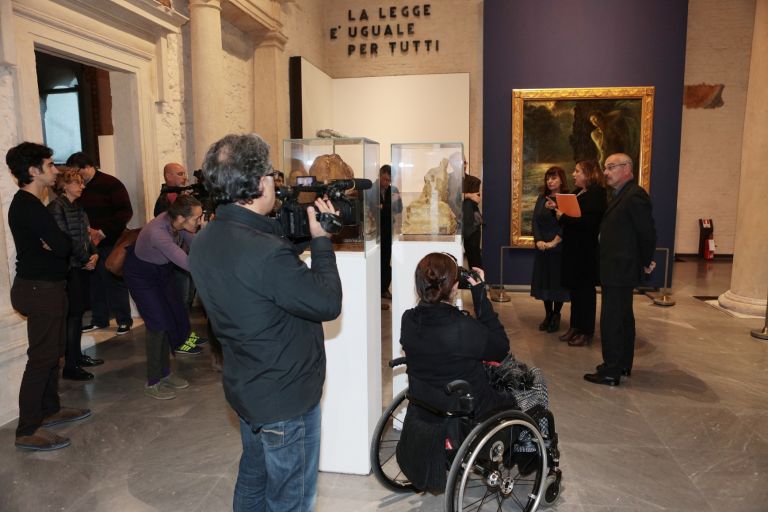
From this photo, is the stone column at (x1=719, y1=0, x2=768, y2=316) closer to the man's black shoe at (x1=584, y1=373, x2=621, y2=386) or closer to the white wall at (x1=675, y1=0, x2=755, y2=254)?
the man's black shoe at (x1=584, y1=373, x2=621, y2=386)

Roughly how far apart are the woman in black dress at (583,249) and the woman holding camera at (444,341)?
3.09 metres

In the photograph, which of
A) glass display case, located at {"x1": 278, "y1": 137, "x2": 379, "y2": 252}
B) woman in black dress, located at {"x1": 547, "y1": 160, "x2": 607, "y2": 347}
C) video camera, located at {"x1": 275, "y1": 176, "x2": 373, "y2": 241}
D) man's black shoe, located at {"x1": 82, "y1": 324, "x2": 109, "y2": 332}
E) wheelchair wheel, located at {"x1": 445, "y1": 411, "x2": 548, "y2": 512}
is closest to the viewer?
video camera, located at {"x1": 275, "y1": 176, "x2": 373, "y2": 241}

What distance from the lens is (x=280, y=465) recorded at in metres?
1.85

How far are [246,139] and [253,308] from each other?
51 cm

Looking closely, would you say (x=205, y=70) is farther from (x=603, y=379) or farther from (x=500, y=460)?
(x=500, y=460)

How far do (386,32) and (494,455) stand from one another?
348 inches

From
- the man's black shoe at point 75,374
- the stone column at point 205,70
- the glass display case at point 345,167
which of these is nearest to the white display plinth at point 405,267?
the glass display case at point 345,167

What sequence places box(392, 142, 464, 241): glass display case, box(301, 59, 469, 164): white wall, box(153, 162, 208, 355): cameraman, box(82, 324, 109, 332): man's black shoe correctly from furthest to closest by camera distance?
box(301, 59, 469, 164): white wall → box(82, 324, 109, 332): man's black shoe → box(153, 162, 208, 355): cameraman → box(392, 142, 464, 241): glass display case

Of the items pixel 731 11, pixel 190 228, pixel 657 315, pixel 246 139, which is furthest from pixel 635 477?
pixel 731 11

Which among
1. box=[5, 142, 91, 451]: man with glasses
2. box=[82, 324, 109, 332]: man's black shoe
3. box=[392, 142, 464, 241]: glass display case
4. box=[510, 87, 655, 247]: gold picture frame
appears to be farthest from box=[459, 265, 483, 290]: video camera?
box=[510, 87, 655, 247]: gold picture frame

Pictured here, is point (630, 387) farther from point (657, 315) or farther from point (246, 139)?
point (246, 139)

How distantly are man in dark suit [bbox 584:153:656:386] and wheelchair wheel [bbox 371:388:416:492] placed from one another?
179 centimetres

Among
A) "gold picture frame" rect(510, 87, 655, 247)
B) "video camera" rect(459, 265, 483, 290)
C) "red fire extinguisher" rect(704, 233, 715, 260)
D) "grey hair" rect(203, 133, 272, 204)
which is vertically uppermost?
"gold picture frame" rect(510, 87, 655, 247)

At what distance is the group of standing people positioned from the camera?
4.28 m
